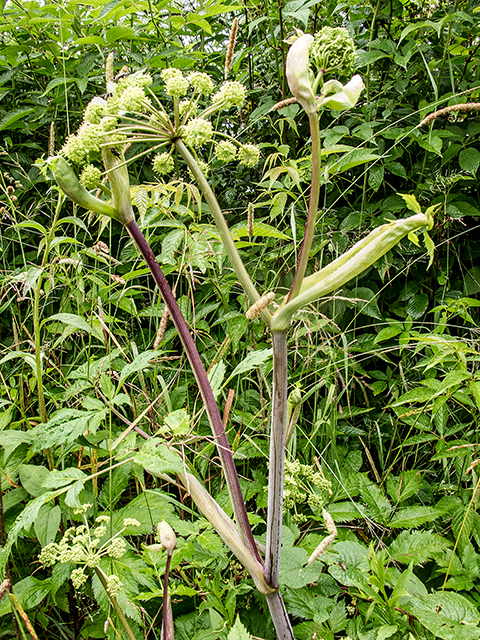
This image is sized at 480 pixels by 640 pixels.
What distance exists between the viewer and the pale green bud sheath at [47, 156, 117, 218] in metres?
0.62

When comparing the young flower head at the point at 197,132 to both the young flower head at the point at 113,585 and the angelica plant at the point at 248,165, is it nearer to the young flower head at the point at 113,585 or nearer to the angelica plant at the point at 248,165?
the angelica plant at the point at 248,165

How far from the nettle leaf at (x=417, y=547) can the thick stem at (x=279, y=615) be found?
1.21ft

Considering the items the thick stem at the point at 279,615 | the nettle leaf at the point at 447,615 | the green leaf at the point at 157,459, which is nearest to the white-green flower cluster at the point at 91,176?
the green leaf at the point at 157,459

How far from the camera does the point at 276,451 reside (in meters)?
0.73

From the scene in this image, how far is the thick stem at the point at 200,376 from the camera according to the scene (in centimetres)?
73

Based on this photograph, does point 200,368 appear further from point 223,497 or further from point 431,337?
point 431,337

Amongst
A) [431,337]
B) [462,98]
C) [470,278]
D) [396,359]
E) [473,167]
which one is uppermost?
[462,98]

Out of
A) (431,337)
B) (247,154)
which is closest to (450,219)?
(431,337)

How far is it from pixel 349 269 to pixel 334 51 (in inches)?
11.5

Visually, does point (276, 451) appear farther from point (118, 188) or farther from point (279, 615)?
point (118, 188)

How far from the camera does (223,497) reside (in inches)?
47.9

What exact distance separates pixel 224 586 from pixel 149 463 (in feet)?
1.65

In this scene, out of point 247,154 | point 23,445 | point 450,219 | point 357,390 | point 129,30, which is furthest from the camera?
point 129,30

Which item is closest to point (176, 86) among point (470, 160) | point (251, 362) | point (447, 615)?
point (251, 362)
